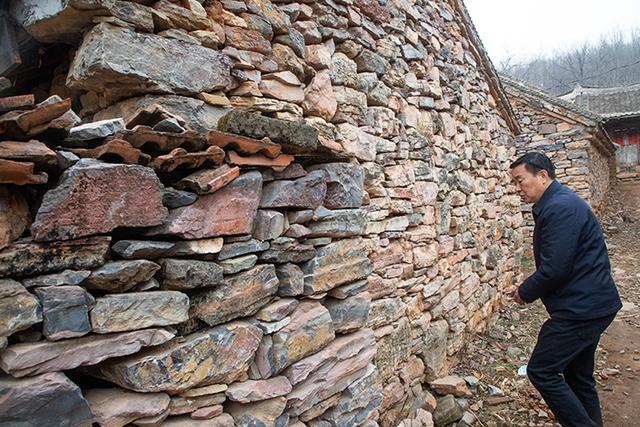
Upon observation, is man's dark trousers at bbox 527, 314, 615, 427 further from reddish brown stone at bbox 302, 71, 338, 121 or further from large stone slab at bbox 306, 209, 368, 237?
reddish brown stone at bbox 302, 71, 338, 121

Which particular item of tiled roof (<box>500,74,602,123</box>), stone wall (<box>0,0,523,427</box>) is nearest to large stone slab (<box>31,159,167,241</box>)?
stone wall (<box>0,0,523,427</box>)

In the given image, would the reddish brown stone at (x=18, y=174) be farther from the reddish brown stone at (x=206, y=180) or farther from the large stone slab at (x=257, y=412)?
the large stone slab at (x=257, y=412)

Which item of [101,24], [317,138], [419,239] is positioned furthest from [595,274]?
[101,24]

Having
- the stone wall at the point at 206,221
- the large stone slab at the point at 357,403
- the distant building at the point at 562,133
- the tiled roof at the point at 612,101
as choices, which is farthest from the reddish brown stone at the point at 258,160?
the tiled roof at the point at 612,101

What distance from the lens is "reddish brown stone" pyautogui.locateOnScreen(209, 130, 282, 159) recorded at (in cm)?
147

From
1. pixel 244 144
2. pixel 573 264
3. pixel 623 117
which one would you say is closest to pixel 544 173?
pixel 573 264

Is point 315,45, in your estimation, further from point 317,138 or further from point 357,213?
point 357,213

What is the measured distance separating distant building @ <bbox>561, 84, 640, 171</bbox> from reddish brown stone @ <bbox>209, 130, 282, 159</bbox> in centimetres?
1731

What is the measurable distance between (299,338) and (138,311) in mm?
772

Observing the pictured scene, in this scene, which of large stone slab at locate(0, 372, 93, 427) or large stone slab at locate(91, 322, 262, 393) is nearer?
large stone slab at locate(0, 372, 93, 427)

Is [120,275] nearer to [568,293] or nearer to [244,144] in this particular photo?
[244,144]

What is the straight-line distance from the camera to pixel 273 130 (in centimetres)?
166

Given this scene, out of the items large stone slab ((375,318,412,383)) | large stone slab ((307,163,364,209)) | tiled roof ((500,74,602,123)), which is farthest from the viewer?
tiled roof ((500,74,602,123))

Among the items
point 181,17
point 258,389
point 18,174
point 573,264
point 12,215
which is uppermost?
point 181,17
